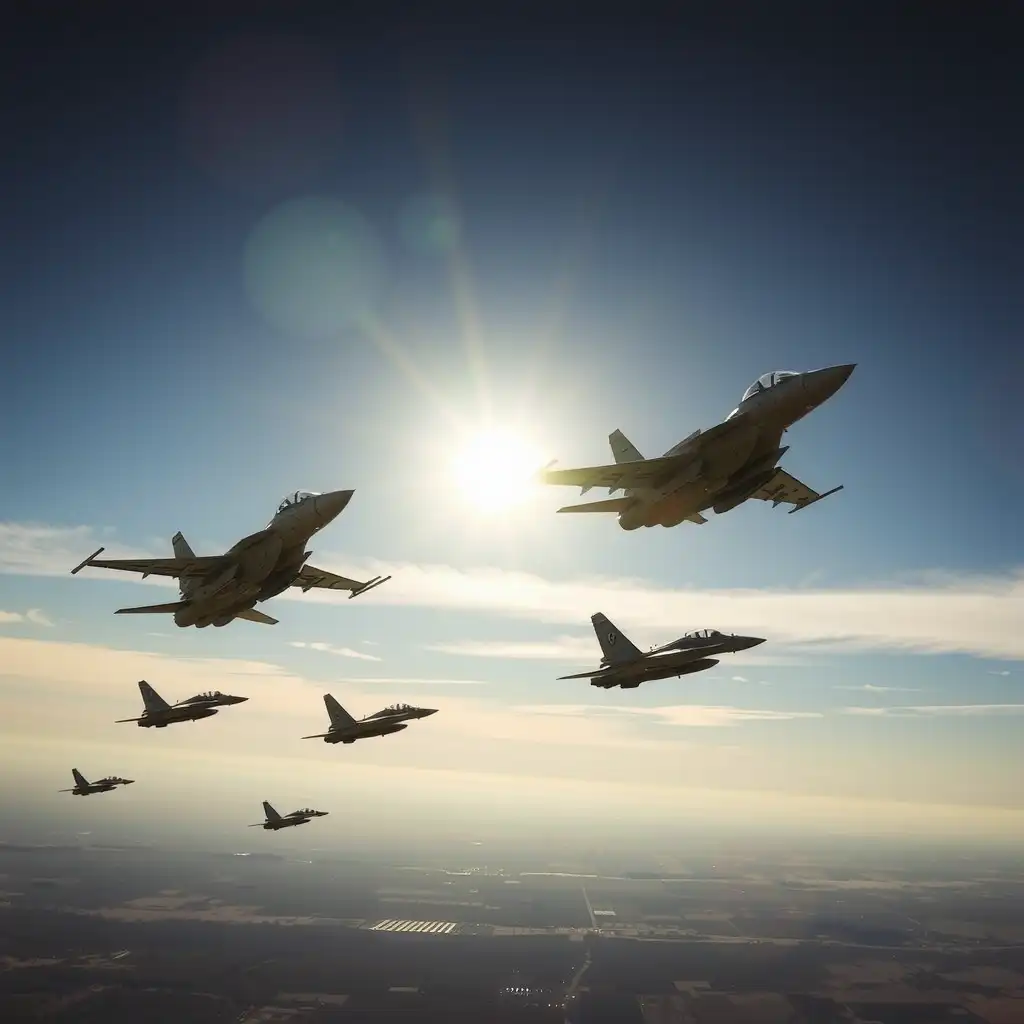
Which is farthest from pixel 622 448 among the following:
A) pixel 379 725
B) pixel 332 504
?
pixel 379 725

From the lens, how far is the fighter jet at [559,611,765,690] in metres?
42.7

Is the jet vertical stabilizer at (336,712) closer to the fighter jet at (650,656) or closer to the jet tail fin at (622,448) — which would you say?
the fighter jet at (650,656)

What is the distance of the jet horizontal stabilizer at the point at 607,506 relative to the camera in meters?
29.0

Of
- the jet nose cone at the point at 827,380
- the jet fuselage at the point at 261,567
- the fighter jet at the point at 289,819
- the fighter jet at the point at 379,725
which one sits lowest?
the fighter jet at the point at 289,819

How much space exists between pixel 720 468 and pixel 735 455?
0.85 metres

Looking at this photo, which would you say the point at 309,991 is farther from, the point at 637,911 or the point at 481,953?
the point at 637,911

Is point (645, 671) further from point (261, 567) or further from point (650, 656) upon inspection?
point (261, 567)

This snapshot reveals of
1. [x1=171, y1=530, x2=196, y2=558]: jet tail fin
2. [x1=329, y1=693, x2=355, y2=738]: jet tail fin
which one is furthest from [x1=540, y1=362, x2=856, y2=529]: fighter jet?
[x1=329, y1=693, x2=355, y2=738]: jet tail fin

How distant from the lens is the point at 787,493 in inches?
1209

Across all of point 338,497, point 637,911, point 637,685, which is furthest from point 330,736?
point 637,911

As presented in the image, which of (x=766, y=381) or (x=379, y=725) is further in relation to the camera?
(x=379, y=725)

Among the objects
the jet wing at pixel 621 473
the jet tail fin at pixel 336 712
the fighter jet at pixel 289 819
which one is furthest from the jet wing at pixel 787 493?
the fighter jet at pixel 289 819

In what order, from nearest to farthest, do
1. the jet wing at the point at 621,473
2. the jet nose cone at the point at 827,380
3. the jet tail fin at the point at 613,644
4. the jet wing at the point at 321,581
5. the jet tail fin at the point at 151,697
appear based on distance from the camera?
1. the jet nose cone at the point at 827,380
2. the jet wing at the point at 621,473
3. the jet wing at the point at 321,581
4. the jet tail fin at the point at 613,644
5. the jet tail fin at the point at 151,697

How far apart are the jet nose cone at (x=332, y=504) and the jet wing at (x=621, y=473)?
350 inches
